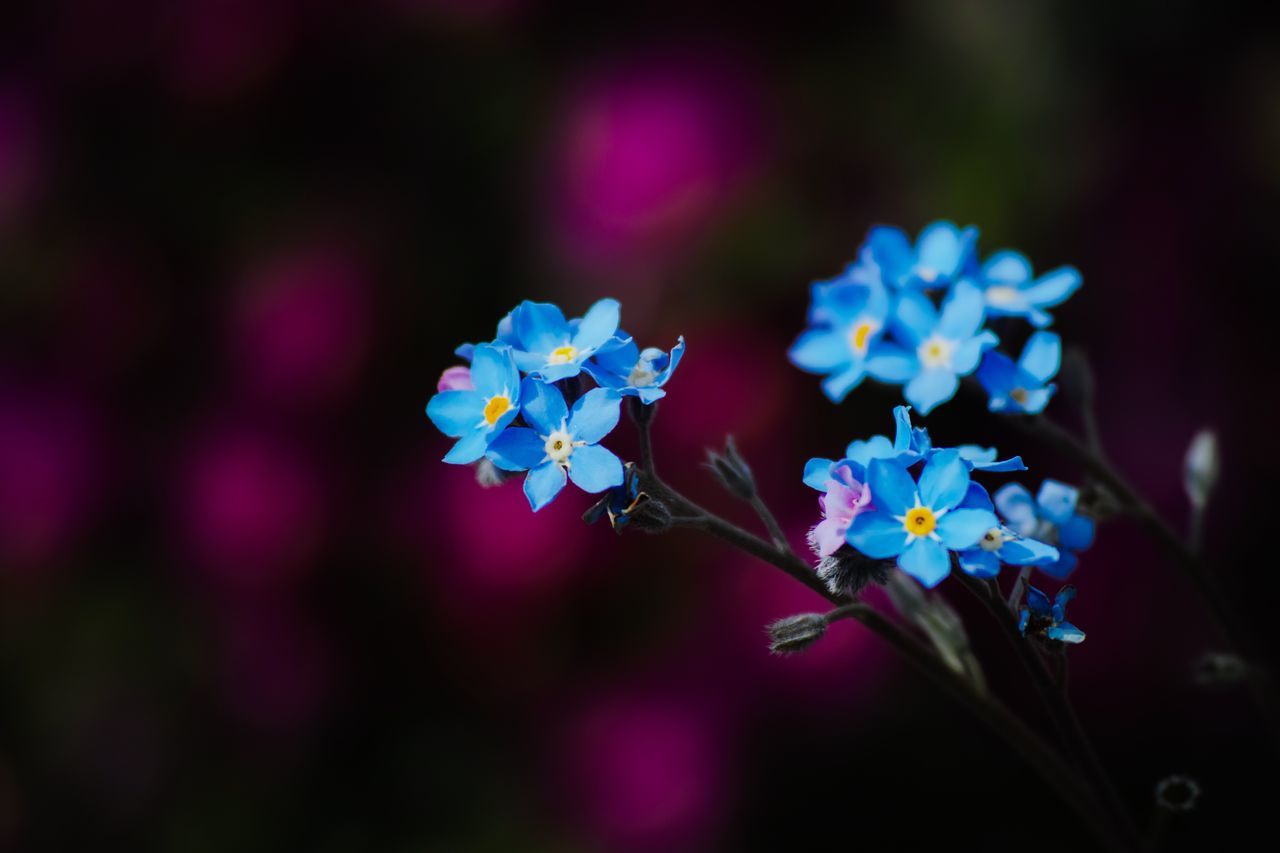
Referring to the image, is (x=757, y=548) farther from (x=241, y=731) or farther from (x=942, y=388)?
(x=241, y=731)

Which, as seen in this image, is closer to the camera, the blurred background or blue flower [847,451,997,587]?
blue flower [847,451,997,587]

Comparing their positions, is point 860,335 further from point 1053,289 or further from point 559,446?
point 559,446

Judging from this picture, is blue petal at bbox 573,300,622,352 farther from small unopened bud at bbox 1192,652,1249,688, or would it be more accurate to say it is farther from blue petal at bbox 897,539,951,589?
small unopened bud at bbox 1192,652,1249,688

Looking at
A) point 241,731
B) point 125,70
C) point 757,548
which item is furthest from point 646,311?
point 757,548

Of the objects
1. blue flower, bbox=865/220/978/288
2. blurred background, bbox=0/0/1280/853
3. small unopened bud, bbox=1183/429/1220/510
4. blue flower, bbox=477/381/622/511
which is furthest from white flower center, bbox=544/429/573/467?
blurred background, bbox=0/0/1280/853

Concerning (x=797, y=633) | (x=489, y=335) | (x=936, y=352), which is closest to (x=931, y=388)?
(x=936, y=352)

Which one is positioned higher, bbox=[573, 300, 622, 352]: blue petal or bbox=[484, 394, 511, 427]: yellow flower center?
bbox=[573, 300, 622, 352]: blue petal
